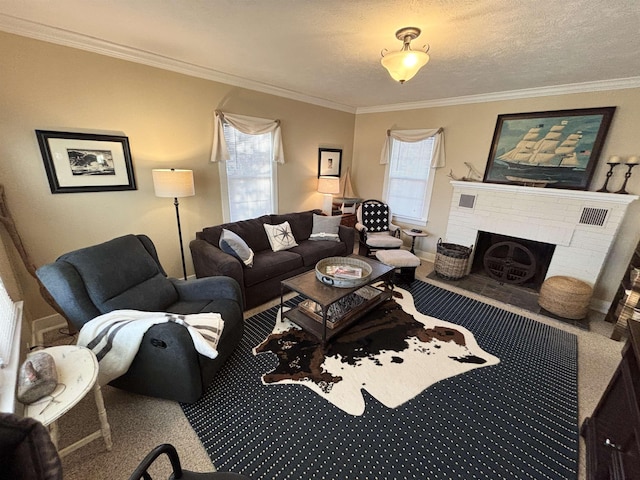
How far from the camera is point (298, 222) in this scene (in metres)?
3.92

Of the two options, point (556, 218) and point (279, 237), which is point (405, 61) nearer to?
point (279, 237)

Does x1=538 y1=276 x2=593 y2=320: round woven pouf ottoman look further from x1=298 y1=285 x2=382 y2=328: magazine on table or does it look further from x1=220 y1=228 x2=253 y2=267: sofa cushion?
x1=220 y1=228 x2=253 y2=267: sofa cushion

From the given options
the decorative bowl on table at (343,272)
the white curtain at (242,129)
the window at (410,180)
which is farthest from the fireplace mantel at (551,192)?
the white curtain at (242,129)

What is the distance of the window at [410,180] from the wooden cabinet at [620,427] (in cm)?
322

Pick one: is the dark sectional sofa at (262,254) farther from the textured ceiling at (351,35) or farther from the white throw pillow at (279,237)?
the textured ceiling at (351,35)

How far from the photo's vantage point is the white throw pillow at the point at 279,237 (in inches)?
137

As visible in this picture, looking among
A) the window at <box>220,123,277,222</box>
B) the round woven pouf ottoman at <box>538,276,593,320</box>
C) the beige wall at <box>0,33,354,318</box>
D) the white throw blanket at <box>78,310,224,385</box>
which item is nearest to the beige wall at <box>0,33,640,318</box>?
the beige wall at <box>0,33,354,318</box>

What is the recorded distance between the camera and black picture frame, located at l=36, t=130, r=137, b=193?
2.29m

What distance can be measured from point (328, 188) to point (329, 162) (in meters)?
0.67

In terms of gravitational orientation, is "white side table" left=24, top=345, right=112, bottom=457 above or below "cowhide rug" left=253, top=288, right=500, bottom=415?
above

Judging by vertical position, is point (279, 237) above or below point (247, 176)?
below

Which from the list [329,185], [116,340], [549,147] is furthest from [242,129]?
[549,147]

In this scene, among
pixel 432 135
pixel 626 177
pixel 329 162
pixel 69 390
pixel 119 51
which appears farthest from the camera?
pixel 329 162

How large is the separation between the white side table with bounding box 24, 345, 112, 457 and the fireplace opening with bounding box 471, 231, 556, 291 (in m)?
4.32
